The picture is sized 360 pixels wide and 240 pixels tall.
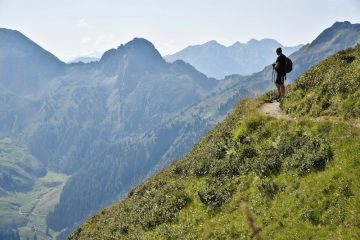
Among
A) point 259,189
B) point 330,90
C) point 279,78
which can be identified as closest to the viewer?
point 259,189

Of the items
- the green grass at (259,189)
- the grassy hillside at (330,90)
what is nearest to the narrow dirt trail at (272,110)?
the grassy hillside at (330,90)

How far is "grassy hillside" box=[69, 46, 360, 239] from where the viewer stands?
1997 centimetres

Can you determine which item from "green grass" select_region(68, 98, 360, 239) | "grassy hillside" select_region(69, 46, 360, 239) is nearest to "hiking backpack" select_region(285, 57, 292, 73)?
"grassy hillside" select_region(69, 46, 360, 239)

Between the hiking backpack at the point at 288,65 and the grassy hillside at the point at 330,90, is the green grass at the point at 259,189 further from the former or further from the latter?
the hiking backpack at the point at 288,65

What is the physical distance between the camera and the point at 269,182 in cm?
2400

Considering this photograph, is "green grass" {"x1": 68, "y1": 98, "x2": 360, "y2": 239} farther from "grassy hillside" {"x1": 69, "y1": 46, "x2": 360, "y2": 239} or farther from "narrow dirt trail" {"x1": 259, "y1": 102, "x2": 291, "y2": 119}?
"narrow dirt trail" {"x1": 259, "y1": 102, "x2": 291, "y2": 119}

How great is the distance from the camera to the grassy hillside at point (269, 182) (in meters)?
20.0

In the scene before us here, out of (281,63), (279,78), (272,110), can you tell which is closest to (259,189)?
(272,110)

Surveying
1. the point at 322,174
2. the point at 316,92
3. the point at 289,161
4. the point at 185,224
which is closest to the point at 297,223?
the point at 322,174

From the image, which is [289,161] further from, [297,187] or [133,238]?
[133,238]

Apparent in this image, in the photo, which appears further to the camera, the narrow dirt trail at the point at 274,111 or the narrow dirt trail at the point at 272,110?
the narrow dirt trail at the point at 272,110

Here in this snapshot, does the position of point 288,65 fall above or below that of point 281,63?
below

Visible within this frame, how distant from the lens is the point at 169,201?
98.2 ft

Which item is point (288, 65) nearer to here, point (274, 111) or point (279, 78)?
point (279, 78)
